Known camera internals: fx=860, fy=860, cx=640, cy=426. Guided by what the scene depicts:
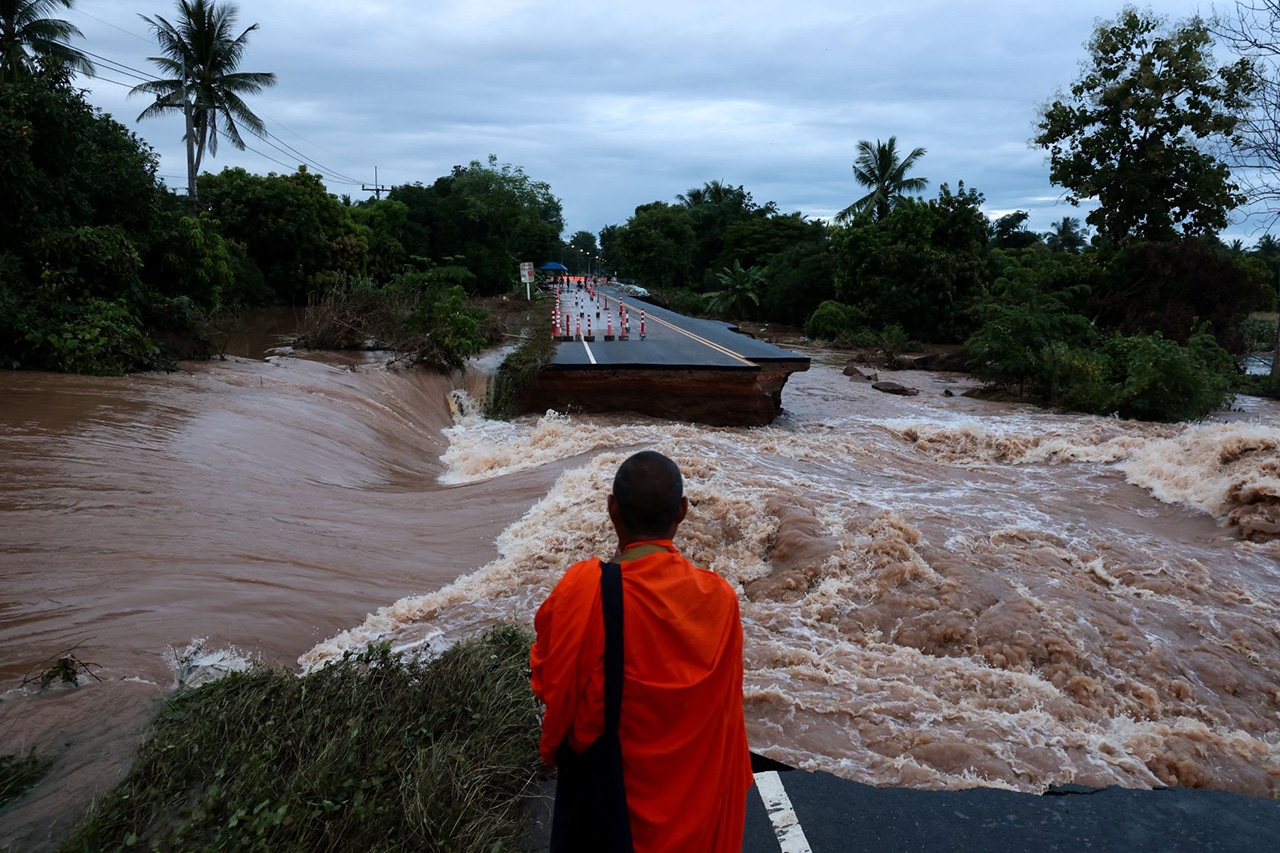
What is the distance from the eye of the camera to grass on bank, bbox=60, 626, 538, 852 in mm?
2943

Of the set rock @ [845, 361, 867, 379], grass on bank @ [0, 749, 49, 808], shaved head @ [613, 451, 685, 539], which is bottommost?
grass on bank @ [0, 749, 49, 808]

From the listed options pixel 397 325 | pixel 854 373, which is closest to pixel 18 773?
pixel 397 325

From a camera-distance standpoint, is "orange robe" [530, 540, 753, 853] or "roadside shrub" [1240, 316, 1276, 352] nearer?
"orange robe" [530, 540, 753, 853]

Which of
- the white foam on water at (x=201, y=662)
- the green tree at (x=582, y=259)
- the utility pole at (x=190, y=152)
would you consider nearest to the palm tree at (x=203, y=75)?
the utility pole at (x=190, y=152)

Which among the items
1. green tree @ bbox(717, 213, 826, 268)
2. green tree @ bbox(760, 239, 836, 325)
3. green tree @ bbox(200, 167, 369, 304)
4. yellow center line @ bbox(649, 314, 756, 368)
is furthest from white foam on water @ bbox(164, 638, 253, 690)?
green tree @ bbox(717, 213, 826, 268)

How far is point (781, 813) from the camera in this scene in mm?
3711

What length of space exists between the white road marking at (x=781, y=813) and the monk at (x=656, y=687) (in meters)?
1.29

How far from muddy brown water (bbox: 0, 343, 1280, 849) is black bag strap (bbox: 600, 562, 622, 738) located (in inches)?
87.4

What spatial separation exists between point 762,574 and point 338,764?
14.6 ft

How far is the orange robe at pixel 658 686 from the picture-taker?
2209 millimetres

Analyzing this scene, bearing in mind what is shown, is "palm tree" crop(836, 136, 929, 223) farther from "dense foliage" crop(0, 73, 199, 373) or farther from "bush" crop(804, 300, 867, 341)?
"dense foliage" crop(0, 73, 199, 373)

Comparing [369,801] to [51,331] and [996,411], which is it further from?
[996,411]

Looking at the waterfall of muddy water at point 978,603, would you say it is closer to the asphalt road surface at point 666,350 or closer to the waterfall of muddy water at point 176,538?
the waterfall of muddy water at point 176,538

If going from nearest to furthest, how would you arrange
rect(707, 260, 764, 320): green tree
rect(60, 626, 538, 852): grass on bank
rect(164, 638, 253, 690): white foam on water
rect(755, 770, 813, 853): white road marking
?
rect(60, 626, 538, 852): grass on bank
rect(755, 770, 813, 853): white road marking
rect(164, 638, 253, 690): white foam on water
rect(707, 260, 764, 320): green tree
